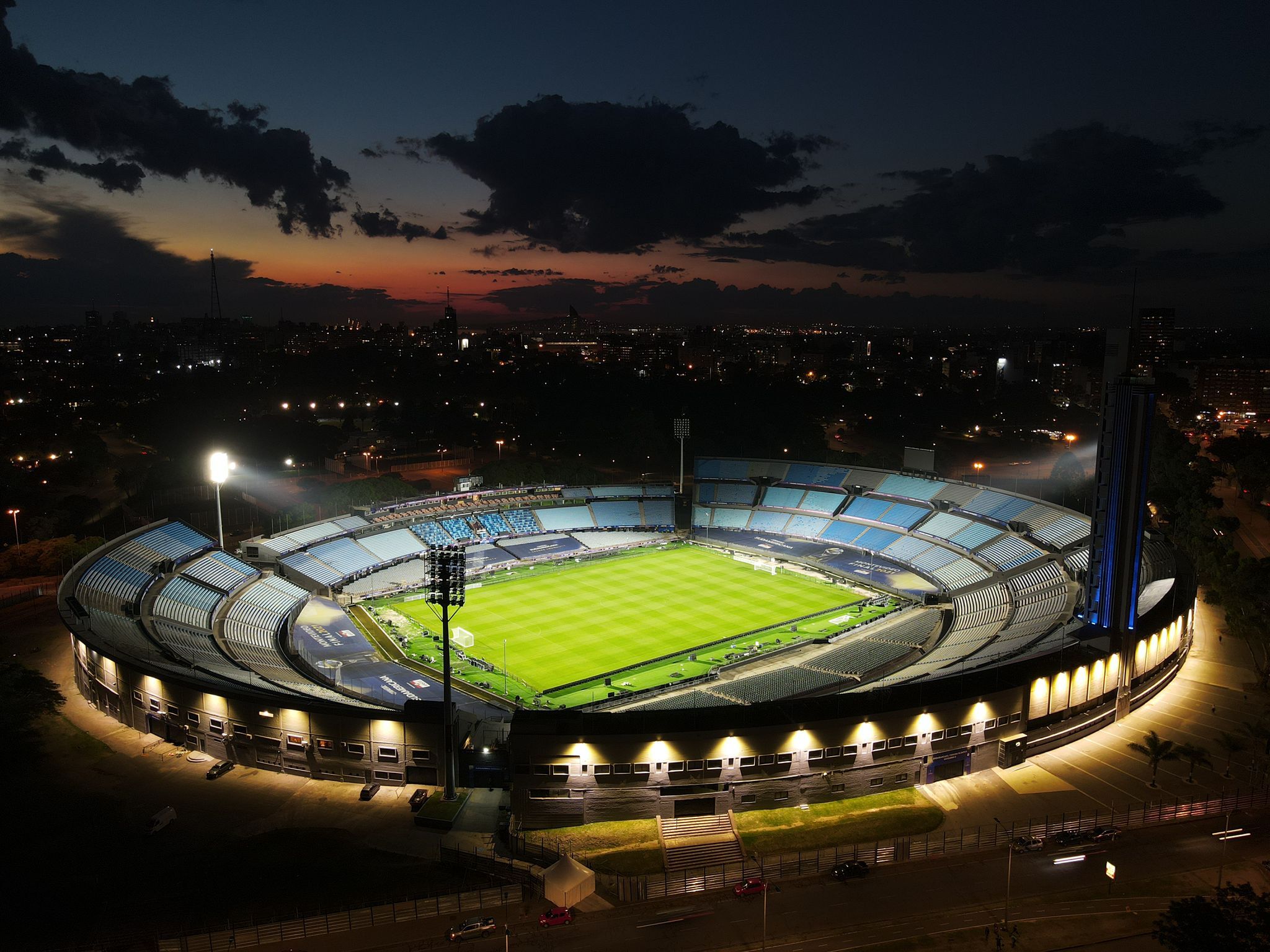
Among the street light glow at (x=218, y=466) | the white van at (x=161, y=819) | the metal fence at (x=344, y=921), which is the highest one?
the street light glow at (x=218, y=466)

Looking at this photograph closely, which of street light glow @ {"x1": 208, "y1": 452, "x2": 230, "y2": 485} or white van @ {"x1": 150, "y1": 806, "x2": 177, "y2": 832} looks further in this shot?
street light glow @ {"x1": 208, "y1": 452, "x2": 230, "y2": 485}

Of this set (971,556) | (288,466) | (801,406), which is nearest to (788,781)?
(971,556)

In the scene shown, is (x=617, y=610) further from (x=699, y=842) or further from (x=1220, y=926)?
(x=1220, y=926)

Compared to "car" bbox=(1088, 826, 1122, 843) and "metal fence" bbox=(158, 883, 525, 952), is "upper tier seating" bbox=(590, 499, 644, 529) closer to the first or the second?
"metal fence" bbox=(158, 883, 525, 952)

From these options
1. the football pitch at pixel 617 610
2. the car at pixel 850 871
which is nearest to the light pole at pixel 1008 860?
the car at pixel 850 871

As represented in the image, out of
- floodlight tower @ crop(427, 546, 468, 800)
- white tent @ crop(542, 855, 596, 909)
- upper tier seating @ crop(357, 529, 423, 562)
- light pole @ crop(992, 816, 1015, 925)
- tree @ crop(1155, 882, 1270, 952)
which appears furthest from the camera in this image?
upper tier seating @ crop(357, 529, 423, 562)

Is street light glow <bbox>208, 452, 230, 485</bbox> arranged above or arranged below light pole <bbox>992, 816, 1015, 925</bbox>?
above

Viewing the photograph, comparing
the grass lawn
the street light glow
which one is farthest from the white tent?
the street light glow

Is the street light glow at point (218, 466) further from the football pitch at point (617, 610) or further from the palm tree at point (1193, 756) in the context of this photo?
the palm tree at point (1193, 756)
